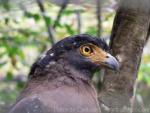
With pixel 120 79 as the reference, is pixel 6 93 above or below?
below

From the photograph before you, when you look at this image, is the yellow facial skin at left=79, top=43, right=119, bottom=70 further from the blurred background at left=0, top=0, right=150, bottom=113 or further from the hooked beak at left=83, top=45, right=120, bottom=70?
the blurred background at left=0, top=0, right=150, bottom=113

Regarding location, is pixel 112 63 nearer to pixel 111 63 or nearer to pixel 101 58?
pixel 111 63

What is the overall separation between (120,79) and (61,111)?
0.58 metres

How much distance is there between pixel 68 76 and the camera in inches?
165

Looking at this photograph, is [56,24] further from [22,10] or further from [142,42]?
[142,42]

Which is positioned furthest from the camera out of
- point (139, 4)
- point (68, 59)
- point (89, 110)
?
point (68, 59)

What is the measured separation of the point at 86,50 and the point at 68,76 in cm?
22

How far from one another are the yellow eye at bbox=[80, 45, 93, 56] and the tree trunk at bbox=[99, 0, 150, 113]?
160 mm

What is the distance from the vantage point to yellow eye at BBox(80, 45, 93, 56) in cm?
421

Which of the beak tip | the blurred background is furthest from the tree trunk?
the blurred background

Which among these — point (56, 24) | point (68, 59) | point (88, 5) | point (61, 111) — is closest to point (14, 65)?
point (56, 24)

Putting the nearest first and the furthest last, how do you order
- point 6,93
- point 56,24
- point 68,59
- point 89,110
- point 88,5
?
1. point 89,110
2. point 68,59
3. point 88,5
4. point 56,24
5. point 6,93

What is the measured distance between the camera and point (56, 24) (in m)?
5.85

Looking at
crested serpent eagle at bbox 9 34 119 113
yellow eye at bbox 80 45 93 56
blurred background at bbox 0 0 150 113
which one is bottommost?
blurred background at bbox 0 0 150 113
